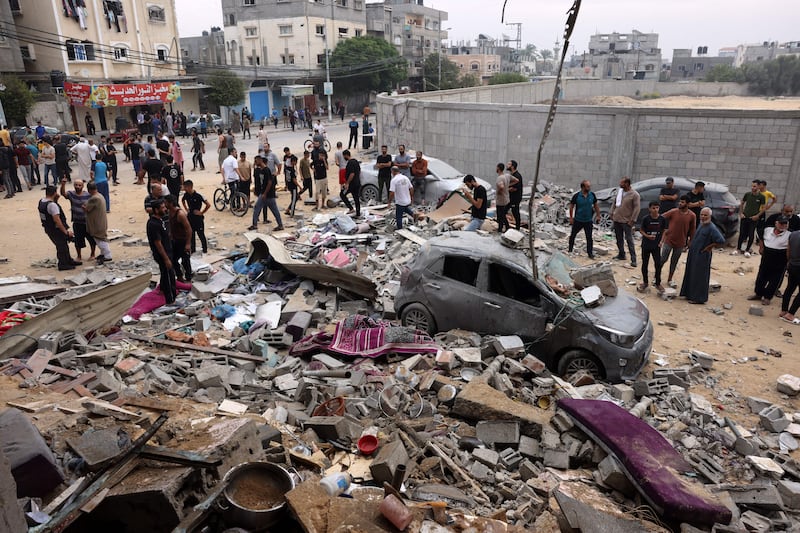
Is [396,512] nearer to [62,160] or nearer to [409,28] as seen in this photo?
[62,160]

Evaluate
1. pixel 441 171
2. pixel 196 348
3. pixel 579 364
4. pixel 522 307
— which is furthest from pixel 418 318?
pixel 441 171

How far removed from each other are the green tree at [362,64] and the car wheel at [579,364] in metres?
51.7

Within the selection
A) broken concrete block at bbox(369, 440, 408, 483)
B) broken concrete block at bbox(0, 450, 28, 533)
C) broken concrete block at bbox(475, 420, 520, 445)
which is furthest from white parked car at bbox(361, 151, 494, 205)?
broken concrete block at bbox(0, 450, 28, 533)

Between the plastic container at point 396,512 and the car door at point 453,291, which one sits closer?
the plastic container at point 396,512

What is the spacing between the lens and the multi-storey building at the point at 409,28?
6712 centimetres

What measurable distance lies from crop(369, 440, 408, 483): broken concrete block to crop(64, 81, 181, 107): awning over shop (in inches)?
1424

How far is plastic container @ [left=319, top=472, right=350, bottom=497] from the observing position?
4.24 meters

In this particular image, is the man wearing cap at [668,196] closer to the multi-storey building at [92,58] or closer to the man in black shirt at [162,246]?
the man in black shirt at [162,246]

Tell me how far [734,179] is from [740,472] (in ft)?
39.2

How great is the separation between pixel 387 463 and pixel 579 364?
3.81 m

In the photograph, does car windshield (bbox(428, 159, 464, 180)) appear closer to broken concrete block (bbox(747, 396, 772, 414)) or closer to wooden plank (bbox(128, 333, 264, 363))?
wooden plank (bbox(128, 333, 264, 363))

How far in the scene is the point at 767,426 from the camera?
6570 mm

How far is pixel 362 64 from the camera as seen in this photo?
2184 inches

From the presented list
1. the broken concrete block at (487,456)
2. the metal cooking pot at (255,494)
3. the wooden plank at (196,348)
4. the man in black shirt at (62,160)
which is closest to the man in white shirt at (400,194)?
the wooden plank at (196,348)
